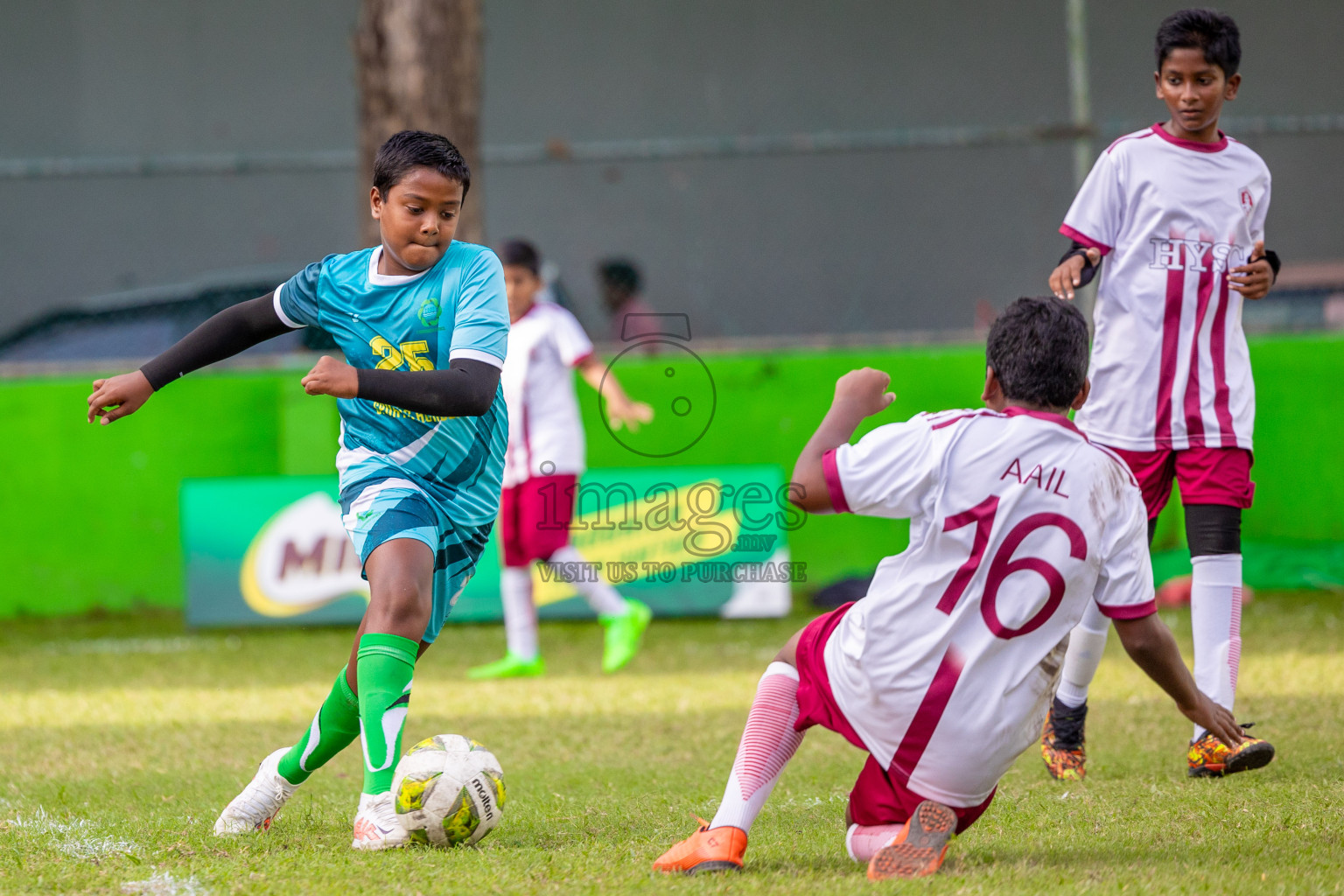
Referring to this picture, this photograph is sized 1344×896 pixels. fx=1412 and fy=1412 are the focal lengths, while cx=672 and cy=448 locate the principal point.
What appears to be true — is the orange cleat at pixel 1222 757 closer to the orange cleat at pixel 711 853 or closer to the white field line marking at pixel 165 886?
the orange cleat at pixel 711 853

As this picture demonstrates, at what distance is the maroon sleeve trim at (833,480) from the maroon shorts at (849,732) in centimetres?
37

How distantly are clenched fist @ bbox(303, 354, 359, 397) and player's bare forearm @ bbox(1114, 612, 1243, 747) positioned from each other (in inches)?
64.3

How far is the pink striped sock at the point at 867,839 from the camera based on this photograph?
2.84 m

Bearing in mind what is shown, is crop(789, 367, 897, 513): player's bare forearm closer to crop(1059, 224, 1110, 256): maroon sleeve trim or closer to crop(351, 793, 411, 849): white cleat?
crop(351, 793, 411, 849): white cleat

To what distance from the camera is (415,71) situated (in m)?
8.05

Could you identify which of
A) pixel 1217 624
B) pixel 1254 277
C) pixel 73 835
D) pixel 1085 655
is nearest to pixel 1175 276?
pixel 1254 277

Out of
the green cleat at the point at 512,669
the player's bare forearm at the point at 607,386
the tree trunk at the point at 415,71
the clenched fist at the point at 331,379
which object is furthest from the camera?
the tree trunk at the point at 415,71

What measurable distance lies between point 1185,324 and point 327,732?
2655mm

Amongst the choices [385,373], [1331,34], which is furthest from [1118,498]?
[1331,34]

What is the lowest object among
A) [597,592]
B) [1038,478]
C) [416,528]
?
[597,592]

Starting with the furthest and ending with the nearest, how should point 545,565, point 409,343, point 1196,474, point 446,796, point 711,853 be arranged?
1. point 545,565
2. point 1196,474
3. point 409,343
4. point 446,796
5. point 711,853

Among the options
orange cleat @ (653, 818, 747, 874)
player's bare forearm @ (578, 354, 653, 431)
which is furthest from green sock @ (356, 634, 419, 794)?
player's bare forearm @ (578, 354, 653, 431)

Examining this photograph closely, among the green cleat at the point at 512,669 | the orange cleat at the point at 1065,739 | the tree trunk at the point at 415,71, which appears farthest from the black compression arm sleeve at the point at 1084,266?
the tree trunk at the point at 415,71

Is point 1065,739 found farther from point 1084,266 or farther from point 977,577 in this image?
point 977,577
